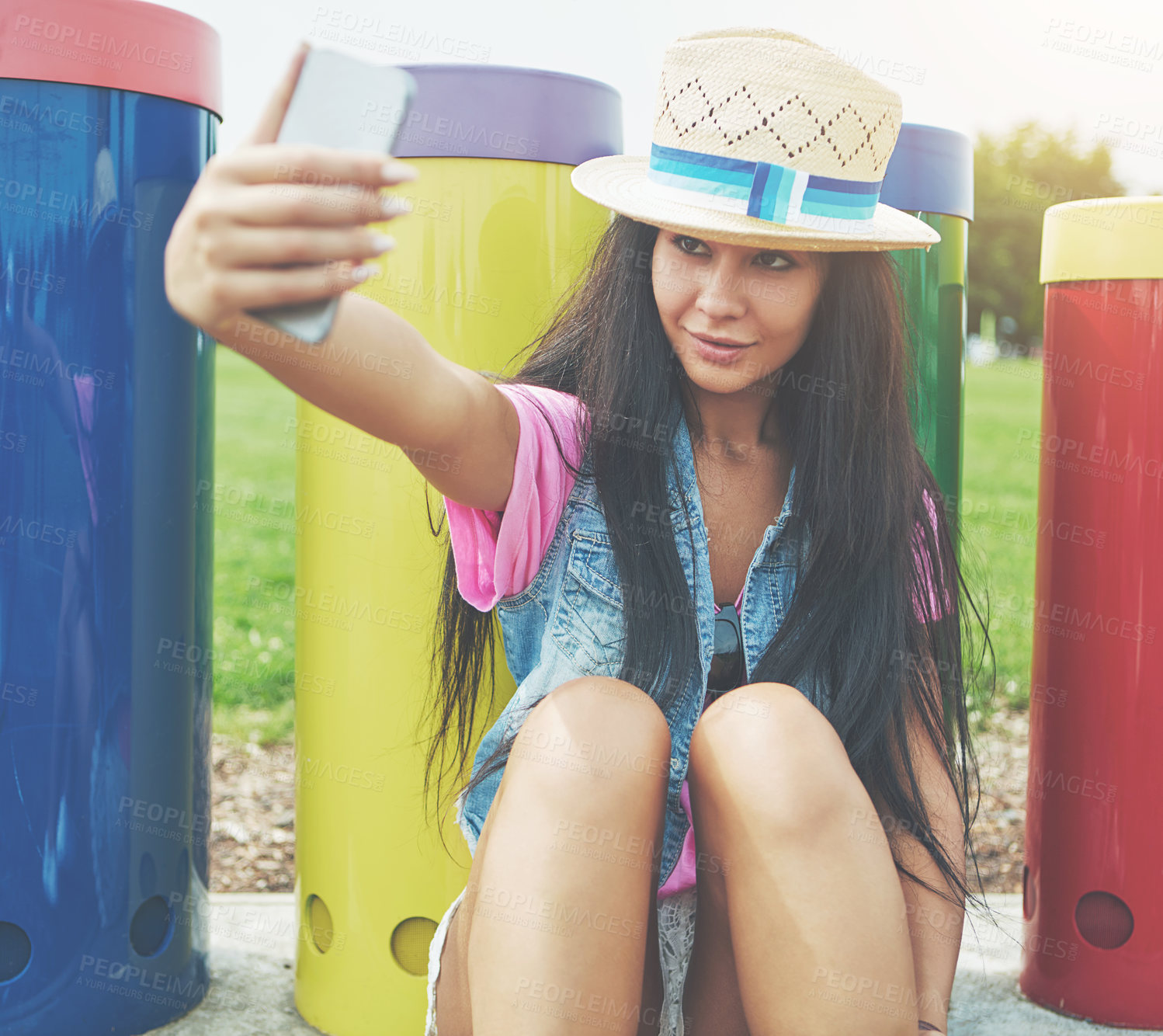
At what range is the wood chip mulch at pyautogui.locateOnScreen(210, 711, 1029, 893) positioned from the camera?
338cm

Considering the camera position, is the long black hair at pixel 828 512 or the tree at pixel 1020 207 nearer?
the long black hair at pixel 828 512

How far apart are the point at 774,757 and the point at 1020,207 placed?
101 ft

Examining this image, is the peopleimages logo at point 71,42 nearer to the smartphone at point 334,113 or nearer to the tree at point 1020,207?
the smartphone at point 334,113

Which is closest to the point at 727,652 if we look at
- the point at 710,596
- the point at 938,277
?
the point at 710,596

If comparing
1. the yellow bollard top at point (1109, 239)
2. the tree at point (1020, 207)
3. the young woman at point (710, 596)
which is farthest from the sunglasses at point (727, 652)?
the tree at point (1020, 207)

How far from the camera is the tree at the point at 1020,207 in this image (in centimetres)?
3278

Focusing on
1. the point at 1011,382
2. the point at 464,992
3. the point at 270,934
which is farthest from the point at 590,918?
the point at 1011,382

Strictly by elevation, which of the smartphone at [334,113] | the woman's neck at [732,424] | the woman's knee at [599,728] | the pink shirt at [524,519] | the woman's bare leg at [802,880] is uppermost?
the smartphone at [334,113]

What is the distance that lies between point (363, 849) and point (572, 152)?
138 cm

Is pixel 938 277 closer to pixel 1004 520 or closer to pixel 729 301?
pixel 729 301

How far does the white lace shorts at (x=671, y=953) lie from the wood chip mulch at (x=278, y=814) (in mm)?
1295

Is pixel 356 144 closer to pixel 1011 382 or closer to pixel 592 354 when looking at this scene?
pixel 592 354

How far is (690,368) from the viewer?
182cm

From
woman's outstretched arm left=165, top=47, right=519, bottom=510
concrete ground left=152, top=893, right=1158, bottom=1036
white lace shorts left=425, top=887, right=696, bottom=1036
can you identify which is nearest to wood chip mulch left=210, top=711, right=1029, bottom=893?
concrete ground left=152, top=893, right=1158, bottom=1036
